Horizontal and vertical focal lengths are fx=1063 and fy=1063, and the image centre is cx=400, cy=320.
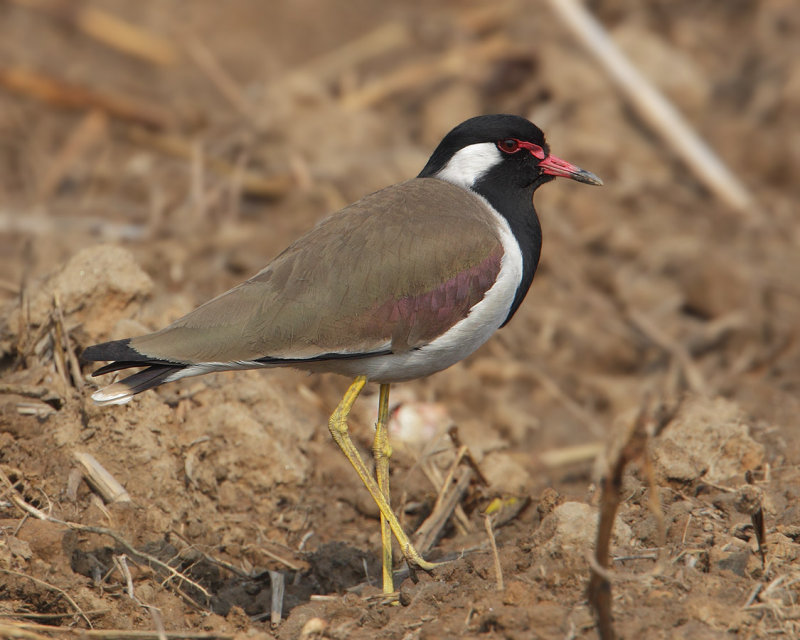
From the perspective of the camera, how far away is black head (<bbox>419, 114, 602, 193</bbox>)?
5.12m

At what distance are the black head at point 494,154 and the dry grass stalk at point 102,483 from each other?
2098 millimetres

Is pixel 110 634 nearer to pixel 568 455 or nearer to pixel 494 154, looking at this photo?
pixel 494 154

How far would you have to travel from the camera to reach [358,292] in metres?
4.51

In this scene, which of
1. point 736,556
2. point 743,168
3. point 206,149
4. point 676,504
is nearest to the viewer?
point 736,556

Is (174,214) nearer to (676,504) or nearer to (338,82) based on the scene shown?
(338,82)

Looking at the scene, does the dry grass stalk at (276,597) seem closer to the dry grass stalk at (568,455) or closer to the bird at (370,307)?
the bird at (370,307)

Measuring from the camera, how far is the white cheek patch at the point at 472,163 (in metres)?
5.12

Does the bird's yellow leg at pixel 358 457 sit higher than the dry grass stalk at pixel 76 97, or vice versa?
the dry grass stalk at pixel 76 97

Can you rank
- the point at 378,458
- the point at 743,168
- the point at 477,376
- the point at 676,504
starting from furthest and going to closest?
the point at 743,168
the point at 477,376
the point at 378,458
the point at 676,504

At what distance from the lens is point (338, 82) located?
37.8 feet

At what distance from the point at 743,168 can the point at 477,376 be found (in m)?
4.90

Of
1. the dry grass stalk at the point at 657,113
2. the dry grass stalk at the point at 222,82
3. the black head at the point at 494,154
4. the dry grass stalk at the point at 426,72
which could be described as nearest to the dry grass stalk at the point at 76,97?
the dry grass stalk at the point at 222,82

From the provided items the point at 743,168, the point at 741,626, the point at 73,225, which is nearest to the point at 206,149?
the point at 73,225

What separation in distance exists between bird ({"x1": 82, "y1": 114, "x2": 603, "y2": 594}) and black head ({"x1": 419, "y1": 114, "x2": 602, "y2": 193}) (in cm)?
25
